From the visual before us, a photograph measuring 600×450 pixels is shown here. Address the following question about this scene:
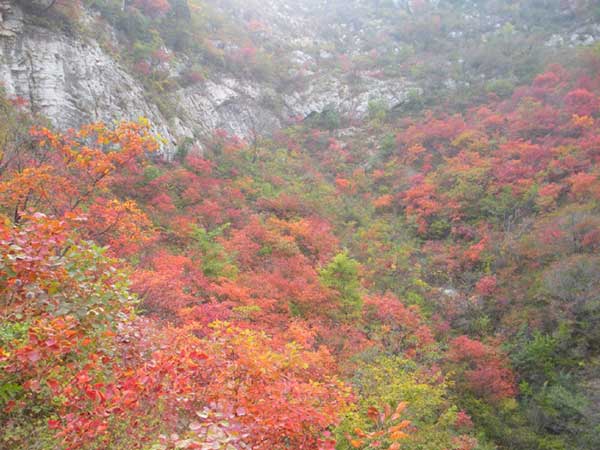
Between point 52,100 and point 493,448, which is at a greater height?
point 52,100

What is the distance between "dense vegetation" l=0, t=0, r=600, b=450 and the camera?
3270mm

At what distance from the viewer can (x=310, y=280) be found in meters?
12.3

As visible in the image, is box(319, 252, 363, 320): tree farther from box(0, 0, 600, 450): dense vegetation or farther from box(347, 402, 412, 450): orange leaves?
box(347, 402, 412, 450): orange leaves

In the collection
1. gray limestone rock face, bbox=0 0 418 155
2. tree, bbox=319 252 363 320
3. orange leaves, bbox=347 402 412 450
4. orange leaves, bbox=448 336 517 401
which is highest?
gray limestone rock face, bbox=0 0 418 155

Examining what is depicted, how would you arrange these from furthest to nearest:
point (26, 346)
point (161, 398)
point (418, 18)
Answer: point (418, 18) < point (161, 398) < point (26, 346)

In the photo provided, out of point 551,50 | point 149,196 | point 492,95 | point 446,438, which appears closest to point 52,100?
point 149,196

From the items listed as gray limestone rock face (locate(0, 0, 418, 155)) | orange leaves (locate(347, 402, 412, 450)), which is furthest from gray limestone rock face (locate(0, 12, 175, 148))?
orange leaves (locate(347, 402, 412, 450))

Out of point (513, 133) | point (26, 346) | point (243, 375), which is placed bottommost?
point (243, 375)

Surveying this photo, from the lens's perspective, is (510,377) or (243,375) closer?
(243,375)

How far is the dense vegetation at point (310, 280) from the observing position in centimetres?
327

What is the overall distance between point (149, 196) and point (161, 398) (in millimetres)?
12909

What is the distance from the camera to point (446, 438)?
7.14m

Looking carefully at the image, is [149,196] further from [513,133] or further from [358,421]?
[513,133]

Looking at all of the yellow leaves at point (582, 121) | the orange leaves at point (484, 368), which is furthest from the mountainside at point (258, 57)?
the orange leaves at point (484, 368)
